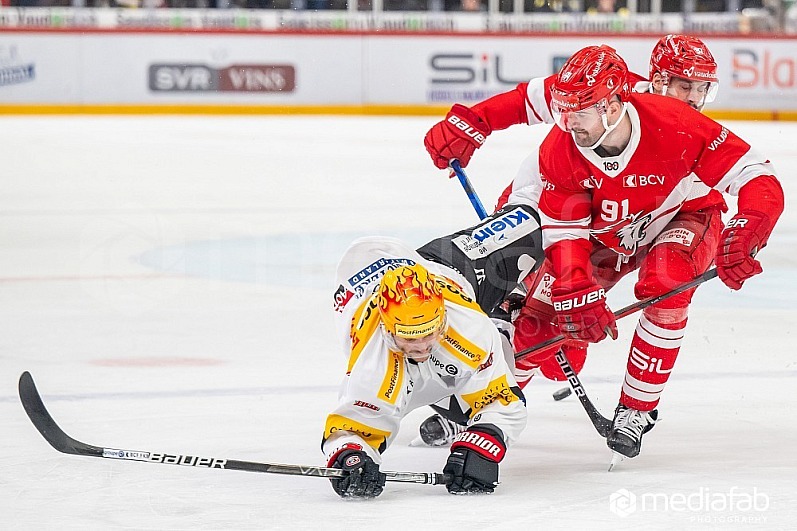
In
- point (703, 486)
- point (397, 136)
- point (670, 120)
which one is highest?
point (670, 120)

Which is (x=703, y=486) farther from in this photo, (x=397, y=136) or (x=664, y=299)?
(x=397, y=136)

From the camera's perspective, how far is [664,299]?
10.6ft

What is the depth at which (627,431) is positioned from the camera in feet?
10.3

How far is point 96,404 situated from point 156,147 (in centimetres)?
723

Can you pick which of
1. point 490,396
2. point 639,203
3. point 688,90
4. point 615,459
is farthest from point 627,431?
point 688,90

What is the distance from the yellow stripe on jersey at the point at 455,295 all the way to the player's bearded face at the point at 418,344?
145mm

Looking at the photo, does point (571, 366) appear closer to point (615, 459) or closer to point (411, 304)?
point (615, 459)

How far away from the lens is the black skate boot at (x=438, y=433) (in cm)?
335

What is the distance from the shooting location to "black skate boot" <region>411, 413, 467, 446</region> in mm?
3348

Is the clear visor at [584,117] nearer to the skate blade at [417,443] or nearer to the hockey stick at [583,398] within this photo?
the hockey stick at [583,398]

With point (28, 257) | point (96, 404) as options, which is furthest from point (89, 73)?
point (96, 404)

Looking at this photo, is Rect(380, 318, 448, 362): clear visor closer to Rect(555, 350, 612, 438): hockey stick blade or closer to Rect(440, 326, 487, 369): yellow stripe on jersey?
Rect(440, 326, 487, 369): yellow stripe on jersey

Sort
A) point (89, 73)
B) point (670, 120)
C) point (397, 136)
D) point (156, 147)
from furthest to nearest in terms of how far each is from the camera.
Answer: point (89, 73), point (397, 136), point (156, 147), point (670, 120)

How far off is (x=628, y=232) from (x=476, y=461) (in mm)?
811
